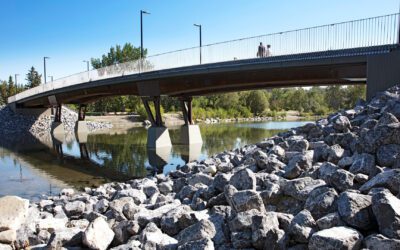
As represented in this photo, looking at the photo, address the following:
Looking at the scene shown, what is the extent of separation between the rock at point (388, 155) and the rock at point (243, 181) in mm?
2522

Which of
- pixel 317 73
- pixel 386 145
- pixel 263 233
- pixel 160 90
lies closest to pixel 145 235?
pixel 263 233

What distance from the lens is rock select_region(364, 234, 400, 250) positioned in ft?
14.4

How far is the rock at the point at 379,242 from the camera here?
14.4 ft

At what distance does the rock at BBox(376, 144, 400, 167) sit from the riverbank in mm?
19

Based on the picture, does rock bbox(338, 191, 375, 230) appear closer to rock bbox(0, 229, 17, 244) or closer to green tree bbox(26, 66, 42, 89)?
rock bbox(0, 229, 17, 244)

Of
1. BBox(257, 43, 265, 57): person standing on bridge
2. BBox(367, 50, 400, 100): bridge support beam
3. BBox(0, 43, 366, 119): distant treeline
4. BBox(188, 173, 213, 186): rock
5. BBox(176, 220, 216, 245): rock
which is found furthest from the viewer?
BBox(0, 43, 366, 119): distant treeline

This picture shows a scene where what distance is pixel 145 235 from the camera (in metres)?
6.30

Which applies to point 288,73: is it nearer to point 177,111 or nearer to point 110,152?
point 110,152

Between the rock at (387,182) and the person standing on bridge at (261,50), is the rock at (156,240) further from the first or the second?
the person standing on bridge at (261,50)

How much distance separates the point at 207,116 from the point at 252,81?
56.0 meters

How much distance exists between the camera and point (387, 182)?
5.74 meters

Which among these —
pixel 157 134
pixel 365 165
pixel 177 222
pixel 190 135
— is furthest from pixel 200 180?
pixel 190 135

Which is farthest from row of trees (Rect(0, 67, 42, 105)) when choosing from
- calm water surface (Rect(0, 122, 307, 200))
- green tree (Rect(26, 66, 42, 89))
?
calm water surface (Rect(0, 122, 307, 200))

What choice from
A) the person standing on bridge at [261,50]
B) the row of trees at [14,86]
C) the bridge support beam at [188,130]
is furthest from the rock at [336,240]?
the row of trees at [14,86]
